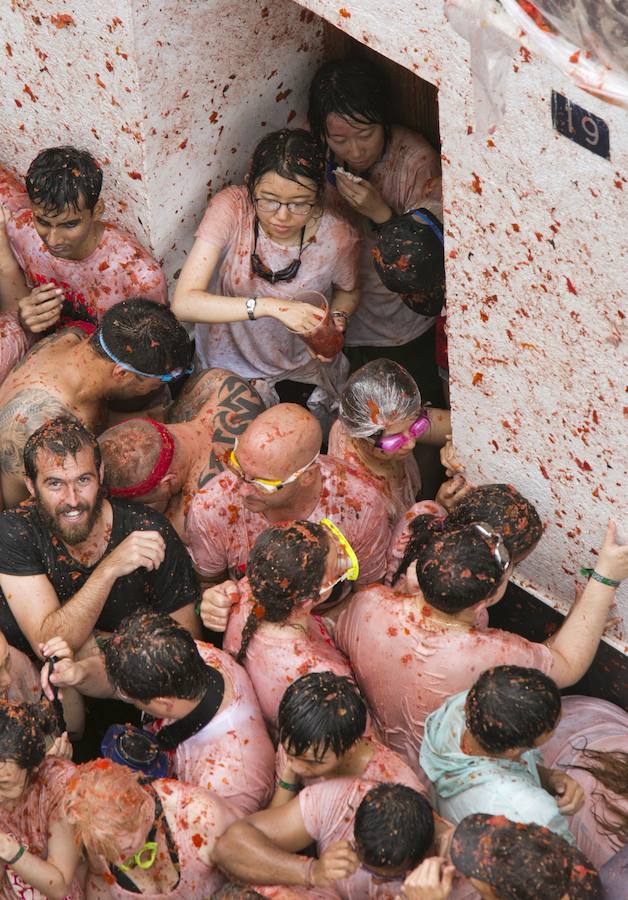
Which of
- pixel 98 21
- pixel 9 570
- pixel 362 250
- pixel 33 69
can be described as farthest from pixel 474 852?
pixel 33 69

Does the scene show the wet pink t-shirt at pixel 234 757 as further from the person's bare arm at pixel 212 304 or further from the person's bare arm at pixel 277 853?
the person's bare arm at pixel 212 304

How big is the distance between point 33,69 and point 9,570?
227 centimetres

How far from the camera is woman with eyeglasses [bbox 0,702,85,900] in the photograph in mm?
3463

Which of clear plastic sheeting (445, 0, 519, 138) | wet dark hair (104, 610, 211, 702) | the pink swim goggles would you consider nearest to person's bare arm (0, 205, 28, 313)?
the pink swim goggles

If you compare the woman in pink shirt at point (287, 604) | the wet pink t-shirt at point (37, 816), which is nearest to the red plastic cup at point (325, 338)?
the woman in pink shirt at point (287, 604)

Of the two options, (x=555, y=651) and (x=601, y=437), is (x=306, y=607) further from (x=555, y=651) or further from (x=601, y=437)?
(x=601, y=437)

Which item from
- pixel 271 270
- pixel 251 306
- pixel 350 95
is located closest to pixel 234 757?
pixel 251 306

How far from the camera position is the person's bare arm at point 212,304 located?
15.4ft

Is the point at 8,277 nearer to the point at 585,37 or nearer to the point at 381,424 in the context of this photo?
the point at 381,424

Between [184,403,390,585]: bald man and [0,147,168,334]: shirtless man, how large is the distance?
1214mm

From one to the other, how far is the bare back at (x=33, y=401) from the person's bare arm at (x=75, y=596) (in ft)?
1.93

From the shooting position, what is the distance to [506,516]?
4059 mm

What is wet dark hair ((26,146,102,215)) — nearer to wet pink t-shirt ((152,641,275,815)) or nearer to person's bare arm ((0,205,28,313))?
person's bare arm ((0,205,28,313))

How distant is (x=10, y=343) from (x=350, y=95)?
1.76 m
